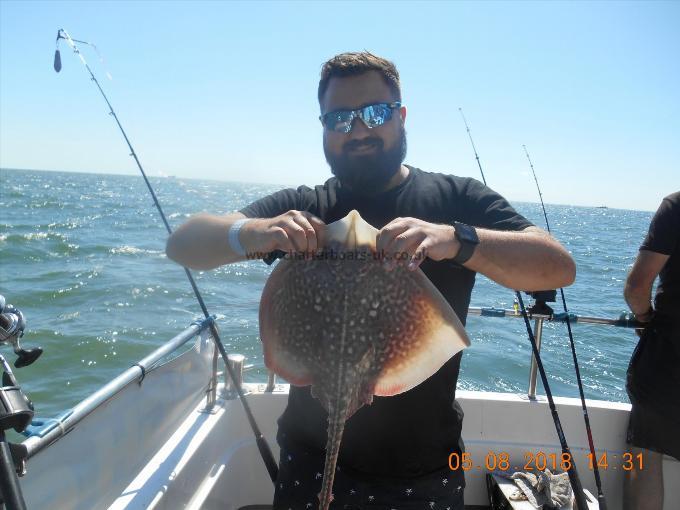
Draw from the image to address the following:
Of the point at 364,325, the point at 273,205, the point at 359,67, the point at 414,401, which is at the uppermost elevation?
the point at 359,67

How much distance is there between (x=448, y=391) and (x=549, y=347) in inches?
379

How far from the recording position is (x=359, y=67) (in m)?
2.40

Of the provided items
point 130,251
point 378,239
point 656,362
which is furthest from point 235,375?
point 130,251

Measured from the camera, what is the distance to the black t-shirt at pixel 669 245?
11.4ft

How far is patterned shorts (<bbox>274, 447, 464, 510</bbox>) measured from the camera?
2.20m

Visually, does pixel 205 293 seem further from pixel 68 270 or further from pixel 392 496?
pixel 392 496

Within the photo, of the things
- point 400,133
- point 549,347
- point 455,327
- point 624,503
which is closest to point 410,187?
point 400,133

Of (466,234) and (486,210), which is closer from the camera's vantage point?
(466,234)

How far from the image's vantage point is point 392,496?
7.21 feet

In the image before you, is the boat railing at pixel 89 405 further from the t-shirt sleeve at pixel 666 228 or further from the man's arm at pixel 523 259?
the t-shirt sleeve at pixel 666 228

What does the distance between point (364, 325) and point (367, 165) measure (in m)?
0.97

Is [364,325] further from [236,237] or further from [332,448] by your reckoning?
[236,237]

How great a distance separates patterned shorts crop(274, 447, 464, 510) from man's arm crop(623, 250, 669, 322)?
7.86 ft

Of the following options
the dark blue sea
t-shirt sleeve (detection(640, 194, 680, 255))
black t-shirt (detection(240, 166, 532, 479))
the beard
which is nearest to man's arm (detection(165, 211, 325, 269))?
black t-shirt (detection(240, 166, 532, 479))
